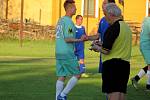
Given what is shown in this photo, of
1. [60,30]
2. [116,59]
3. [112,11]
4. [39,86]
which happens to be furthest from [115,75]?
[39,86]

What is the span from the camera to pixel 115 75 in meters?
9.21

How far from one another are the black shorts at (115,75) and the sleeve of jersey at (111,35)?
0.96 feet

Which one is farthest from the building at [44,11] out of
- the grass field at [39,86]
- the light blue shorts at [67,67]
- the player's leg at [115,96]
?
the player's leg at [115,96]

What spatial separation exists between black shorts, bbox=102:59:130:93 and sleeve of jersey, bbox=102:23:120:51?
0.96ft

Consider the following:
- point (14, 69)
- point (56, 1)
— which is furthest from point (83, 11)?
point (14, 69)

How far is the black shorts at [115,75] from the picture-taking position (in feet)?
30.2

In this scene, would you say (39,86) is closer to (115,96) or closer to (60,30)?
(60,30)

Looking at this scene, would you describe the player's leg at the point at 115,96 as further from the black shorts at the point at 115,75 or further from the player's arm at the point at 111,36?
the player's arm at the point at 111,36

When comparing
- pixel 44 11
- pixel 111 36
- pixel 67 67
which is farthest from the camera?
pixel 44 11

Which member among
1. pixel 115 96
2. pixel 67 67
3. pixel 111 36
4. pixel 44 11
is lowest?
pixel 115 96

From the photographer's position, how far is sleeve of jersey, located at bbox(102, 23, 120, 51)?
904 cm

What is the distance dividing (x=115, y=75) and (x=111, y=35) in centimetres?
64

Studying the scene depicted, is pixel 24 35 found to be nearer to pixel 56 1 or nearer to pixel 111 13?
pixel 56 1

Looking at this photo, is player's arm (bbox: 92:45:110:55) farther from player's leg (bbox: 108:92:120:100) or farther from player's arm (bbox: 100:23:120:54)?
player's leg (bbox: 108:92:120:100)
